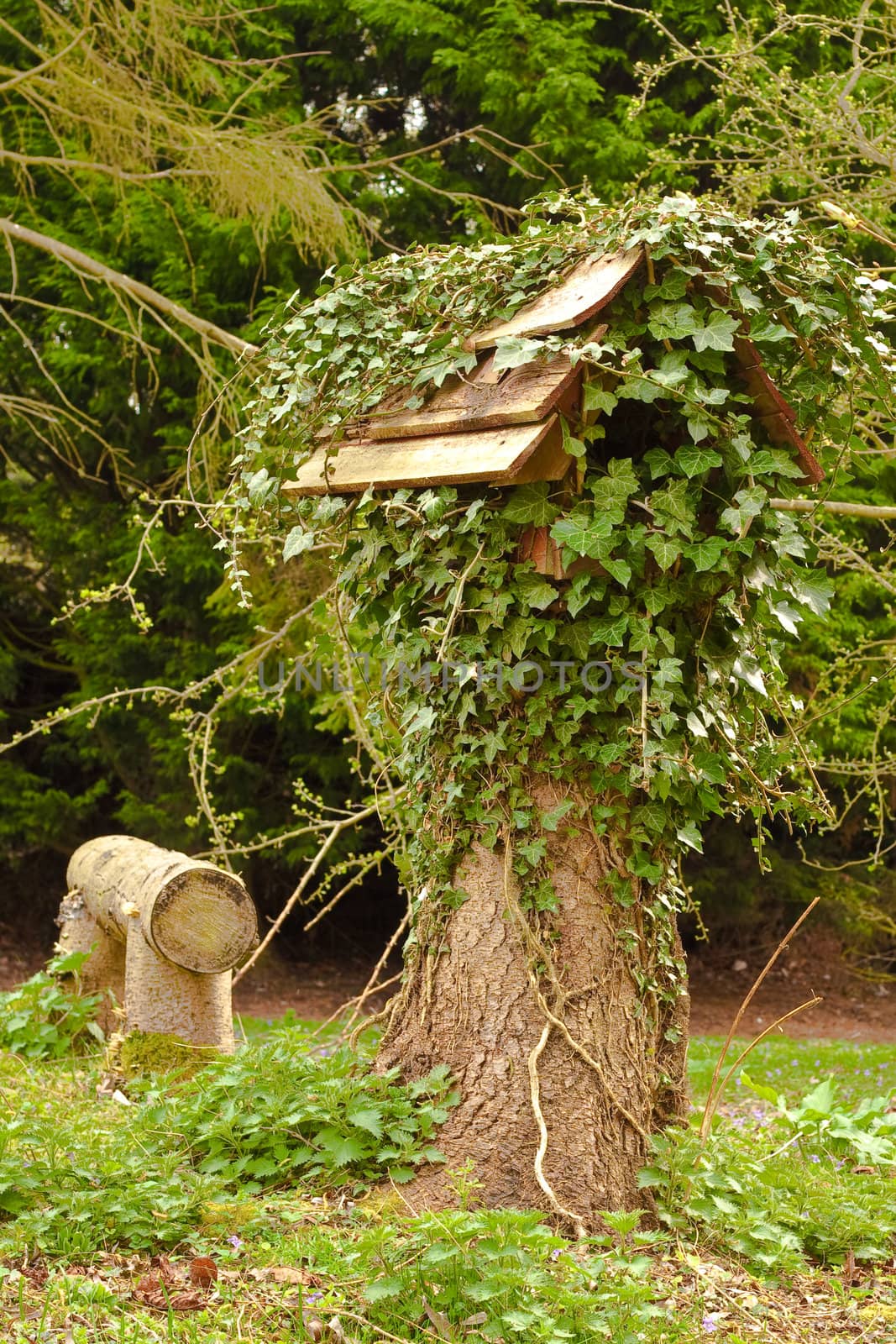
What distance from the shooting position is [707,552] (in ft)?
10.3

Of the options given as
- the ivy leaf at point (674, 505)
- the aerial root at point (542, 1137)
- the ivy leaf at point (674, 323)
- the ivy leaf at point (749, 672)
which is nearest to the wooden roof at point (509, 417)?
the ivy leaf at point (674, 323)

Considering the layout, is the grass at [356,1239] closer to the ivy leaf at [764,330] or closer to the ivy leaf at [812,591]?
the ivy leaf at [812,591]

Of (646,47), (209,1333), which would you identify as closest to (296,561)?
(646,47)

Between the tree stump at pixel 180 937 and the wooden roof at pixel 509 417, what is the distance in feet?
5.94

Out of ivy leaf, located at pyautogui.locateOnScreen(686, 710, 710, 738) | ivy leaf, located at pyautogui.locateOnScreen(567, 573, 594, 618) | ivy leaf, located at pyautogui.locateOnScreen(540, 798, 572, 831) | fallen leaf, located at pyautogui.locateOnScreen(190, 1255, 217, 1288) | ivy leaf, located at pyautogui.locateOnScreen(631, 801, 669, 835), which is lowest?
fallen leaf, located at pyautogui.locateOnScreen(190, 1255, 217, 1288)

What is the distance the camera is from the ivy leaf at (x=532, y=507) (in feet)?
10.5

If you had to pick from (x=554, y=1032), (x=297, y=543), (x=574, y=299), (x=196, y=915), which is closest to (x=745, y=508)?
(x=574, y=299)

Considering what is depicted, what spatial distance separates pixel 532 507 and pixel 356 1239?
1.86 meters

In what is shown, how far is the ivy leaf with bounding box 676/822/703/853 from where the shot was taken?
11.1 ft

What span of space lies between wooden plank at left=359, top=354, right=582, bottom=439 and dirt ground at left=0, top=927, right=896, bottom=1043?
6.98 metres

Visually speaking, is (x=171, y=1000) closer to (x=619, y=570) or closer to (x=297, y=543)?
(x=297, y=543)

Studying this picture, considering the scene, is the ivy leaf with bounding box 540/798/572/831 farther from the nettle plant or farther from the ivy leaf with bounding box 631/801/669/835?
the ivy leaf with bounding box 631/801/669/835

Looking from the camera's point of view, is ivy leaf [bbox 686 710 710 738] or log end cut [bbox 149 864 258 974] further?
log end cut [bbox 149 864 258 974]

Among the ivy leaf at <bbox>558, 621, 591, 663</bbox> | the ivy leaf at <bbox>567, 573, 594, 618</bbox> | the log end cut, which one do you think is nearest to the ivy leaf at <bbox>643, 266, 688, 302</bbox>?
the ivy leaf at <bbox>567, 573, 594, 618</bbox>
